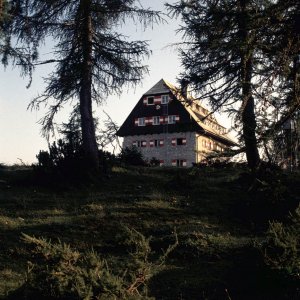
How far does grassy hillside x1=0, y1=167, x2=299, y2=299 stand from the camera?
21.1ft

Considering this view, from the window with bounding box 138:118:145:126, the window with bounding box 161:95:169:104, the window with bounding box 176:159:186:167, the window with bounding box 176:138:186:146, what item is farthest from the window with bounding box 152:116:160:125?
the window with bounding box 176:159:186:167

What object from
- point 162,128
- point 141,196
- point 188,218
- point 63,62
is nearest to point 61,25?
point 63,62

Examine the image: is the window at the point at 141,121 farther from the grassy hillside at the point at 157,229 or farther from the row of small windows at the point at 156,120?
the grassy hillside at the point at 157,229

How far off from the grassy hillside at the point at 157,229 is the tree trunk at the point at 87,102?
1197mm

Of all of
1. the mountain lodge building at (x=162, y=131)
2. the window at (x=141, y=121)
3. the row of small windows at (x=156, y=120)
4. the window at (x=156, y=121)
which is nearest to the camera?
the mountain lodge building at (x=162, y=131)

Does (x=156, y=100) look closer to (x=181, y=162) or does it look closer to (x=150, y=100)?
(x=150, y=100)

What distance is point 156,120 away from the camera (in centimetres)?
4191

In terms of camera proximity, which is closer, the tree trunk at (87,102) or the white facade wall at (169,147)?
the tree trunk at (87,102)

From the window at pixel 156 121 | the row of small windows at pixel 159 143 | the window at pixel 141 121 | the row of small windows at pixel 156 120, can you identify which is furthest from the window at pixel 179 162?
the window at pixel 141 121

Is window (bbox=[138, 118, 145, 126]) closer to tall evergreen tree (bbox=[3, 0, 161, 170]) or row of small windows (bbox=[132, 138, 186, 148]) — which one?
row of small windows (bbox=[132, 138, 186, 148])

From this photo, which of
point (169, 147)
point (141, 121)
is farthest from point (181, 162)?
point (141, 121)

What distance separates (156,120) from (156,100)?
2073 mm

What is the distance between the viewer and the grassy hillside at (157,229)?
6438mm

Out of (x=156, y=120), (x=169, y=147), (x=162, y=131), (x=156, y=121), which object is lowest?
(x=169, y=147)
